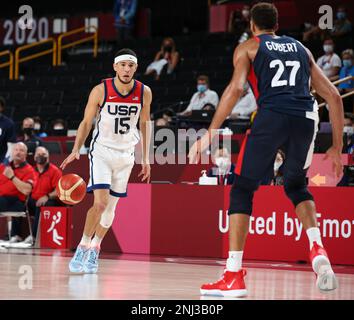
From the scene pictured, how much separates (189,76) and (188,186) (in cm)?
830

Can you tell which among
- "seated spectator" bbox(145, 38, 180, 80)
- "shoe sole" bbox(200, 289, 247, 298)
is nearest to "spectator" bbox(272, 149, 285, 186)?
"shoe sole" bbox(200, 289, 247, 298)

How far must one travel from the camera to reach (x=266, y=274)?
28.6 feet

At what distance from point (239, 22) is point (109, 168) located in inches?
495

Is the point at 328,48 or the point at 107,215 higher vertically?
the point at 328,48

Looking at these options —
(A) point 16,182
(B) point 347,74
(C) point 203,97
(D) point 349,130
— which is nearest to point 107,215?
(A) point 16,182

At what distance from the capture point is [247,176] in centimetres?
631

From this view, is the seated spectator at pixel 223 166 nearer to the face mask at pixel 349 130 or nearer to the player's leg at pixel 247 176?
the face mask at pixel 349 130

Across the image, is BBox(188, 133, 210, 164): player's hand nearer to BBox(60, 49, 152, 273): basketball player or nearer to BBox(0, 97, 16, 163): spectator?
BBox(60, 49, 152, 273): basketball player

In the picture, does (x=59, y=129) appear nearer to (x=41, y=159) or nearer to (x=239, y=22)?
(x=41, y=159)

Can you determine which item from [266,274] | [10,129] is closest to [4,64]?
[10,129]

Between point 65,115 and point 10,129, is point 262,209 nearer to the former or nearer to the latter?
point 10,129

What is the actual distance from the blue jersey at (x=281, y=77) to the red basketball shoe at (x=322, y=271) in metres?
0.98

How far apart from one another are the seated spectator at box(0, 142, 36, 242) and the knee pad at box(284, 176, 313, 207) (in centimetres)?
722

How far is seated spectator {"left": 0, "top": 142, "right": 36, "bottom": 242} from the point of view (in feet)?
43.1
